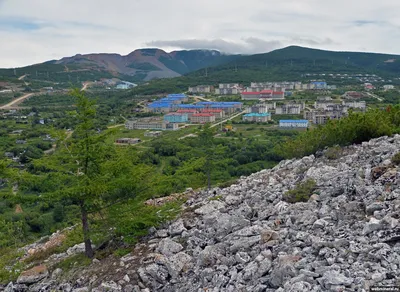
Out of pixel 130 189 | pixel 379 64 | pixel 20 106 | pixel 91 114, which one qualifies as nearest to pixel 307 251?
pixel 130 189

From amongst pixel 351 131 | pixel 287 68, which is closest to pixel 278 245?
pixel 351 131

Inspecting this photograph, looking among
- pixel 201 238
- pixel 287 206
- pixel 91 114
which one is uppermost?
pixel 91 114

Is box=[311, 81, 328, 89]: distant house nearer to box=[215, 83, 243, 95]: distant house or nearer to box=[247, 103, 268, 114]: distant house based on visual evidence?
box=[215, 83, 243, 95]: distant house

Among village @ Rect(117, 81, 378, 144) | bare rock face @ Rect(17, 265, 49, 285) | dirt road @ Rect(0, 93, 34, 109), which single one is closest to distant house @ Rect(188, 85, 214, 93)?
village @ Rect(117, 81, 378, 144)

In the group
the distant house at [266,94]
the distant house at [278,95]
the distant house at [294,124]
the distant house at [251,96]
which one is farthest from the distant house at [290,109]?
the distant house at [251,96]

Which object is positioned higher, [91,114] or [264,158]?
[91,114]

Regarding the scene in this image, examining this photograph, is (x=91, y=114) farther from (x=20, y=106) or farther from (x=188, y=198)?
(x=20, y=106)
